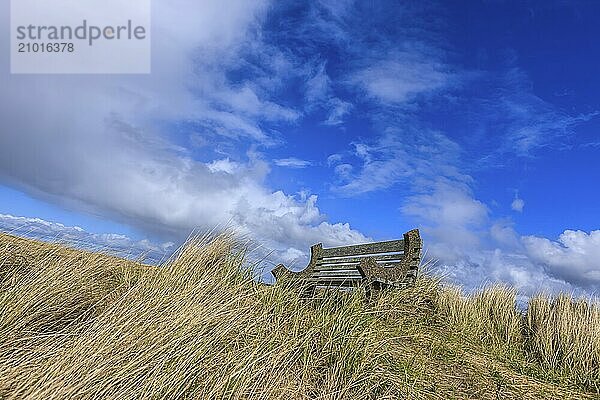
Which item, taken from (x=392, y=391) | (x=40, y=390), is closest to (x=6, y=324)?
(x=40, y=390)

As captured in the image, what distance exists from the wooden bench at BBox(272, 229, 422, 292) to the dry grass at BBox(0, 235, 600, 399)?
1.40 feet

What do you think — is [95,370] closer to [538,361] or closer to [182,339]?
[182,339]

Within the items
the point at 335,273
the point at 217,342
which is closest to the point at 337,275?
the point at 335,273

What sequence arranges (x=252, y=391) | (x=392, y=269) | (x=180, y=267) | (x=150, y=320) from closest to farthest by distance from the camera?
(x=252, y=391), (x=150, y=320), (x=180, y=267), (x=392, y=269)

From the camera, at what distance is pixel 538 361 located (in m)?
6.60

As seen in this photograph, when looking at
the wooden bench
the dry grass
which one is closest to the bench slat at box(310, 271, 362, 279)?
the wooden bench

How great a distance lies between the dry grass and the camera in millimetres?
3469

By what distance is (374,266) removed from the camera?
7051 millimetres

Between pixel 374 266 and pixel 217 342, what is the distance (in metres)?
3.51

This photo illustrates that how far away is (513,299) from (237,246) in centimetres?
501

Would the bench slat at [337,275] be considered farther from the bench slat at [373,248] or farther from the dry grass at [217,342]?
the dry grass at [217,342]

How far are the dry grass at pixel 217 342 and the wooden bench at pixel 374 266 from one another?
425mm

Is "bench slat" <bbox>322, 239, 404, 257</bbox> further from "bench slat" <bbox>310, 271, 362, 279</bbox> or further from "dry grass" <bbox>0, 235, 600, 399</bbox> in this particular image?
"dry grass" <bbox>0, 235, 600, 399</bbox>

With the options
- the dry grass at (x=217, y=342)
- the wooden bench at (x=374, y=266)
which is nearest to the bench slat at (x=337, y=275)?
the wooden bench at (x=374, y=266)
